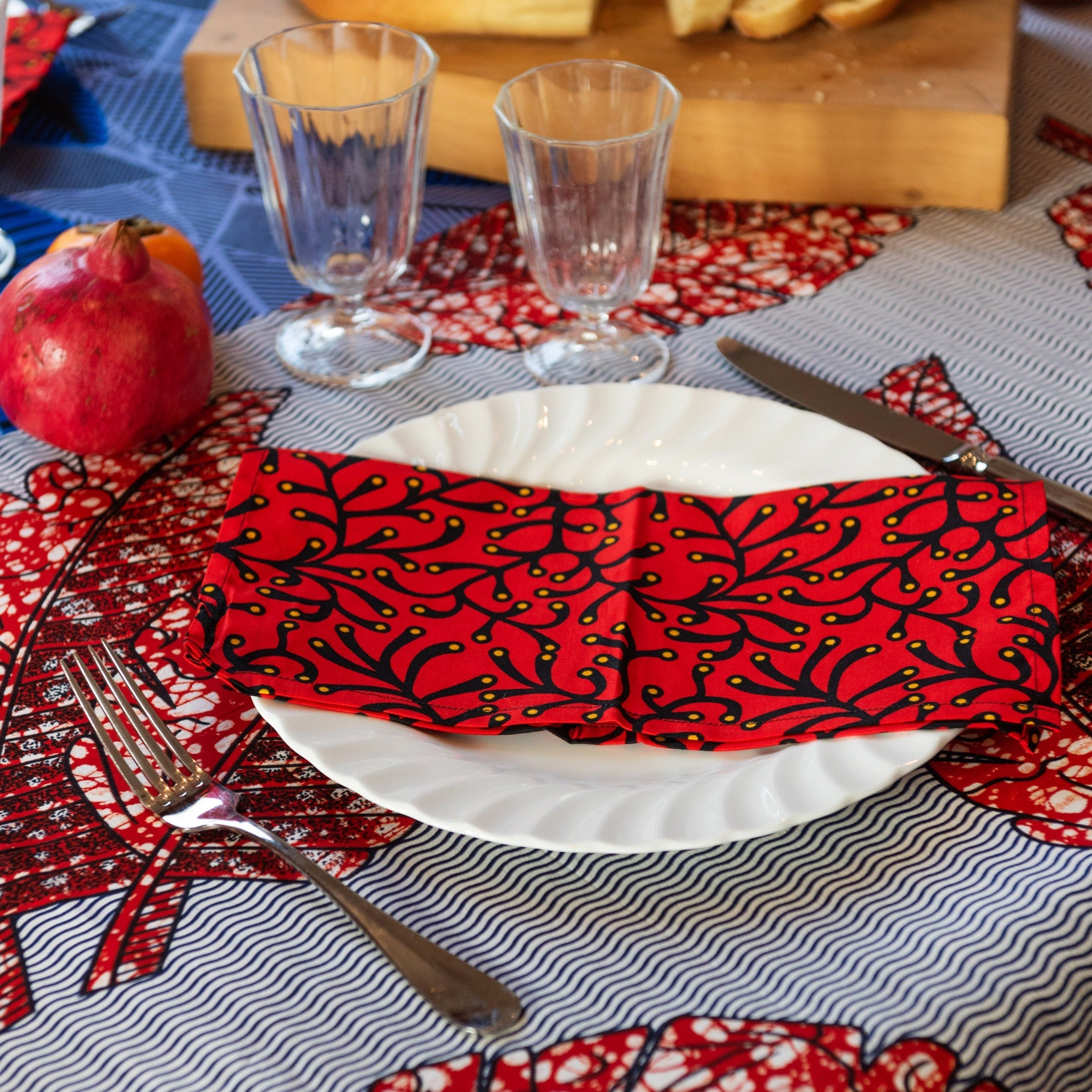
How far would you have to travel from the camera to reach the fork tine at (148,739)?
0.51 m

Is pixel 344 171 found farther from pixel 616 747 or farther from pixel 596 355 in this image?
pixel 616 747

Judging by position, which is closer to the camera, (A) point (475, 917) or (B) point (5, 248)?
(A) point (475, 917)

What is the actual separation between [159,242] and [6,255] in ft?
0.59

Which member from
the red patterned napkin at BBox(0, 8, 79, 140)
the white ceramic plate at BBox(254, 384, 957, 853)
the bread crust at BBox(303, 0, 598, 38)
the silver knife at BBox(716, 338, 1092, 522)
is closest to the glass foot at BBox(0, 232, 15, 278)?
the red patterned napkin at BBox(0, 8, 79, 140)

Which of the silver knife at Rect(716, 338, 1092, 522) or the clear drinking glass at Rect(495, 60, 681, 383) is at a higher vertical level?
the clear drinking glass at Rect(495, 60, 681, 383)

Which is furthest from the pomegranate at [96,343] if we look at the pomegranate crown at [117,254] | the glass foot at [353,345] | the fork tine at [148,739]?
the fork tine at [148,739]

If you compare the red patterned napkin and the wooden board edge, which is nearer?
the wooden board edge

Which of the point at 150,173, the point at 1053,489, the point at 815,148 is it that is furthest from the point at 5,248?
the point at 1053,489

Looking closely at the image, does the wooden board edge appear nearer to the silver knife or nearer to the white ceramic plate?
the silver knife

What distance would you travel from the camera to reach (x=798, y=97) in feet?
2.94

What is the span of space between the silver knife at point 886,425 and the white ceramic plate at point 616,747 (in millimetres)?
64

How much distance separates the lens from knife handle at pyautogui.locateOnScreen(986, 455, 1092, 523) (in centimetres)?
63

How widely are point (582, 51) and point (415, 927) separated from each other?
0.77 meters

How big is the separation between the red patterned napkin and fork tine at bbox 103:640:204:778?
702 mm
